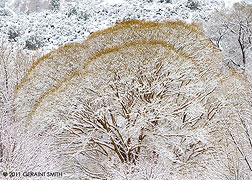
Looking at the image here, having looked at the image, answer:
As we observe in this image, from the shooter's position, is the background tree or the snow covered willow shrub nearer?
the snow covered willow shrub

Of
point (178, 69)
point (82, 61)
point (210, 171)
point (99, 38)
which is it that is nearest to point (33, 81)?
point (82, 61)

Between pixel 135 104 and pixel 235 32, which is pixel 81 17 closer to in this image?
pixel 235 32

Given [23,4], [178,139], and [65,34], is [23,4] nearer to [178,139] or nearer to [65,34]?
[65,34]

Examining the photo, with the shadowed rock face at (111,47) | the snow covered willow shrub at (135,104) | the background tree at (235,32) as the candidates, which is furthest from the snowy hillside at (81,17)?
the snow covered willow shrub at (135,104)

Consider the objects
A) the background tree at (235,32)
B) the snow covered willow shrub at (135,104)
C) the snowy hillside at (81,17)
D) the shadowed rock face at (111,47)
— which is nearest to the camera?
the snow covered willow shrub at (135,104)

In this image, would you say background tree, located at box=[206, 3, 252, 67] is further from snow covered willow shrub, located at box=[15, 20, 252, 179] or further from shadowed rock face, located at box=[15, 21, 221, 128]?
snow covered willow shrub, located at box=[15, 20, 252, 179]

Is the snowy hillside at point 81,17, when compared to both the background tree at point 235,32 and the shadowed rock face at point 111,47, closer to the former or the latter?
the background tree at point 235,32

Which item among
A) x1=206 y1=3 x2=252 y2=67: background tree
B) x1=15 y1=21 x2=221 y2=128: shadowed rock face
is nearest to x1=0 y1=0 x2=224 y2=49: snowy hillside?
x1=206 y1=3 x2=252 y2=67: background tree

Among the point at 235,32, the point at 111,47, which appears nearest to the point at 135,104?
the point at 111,47

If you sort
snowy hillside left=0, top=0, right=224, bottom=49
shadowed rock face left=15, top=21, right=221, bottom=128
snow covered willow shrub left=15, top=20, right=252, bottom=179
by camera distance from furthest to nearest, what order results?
snowy hillside left=0, top=0, right=224, bottom=49 → shadowed rock face left=15, top=21, right=221, bottom=128 → snow covered willow shrub left=15, top=20, right=252, bottom=179
